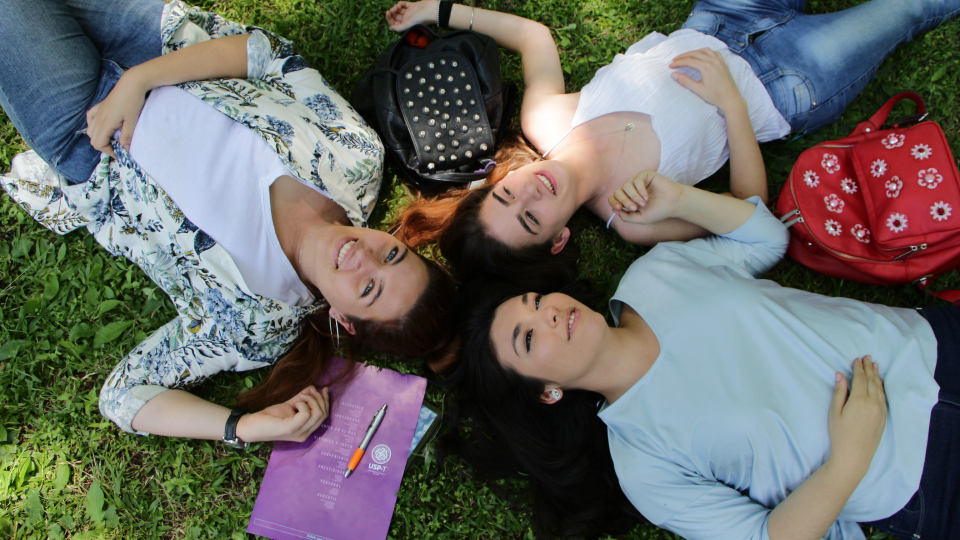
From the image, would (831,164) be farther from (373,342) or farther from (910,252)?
(373,342)

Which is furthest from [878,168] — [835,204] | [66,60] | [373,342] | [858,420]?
[66,60]

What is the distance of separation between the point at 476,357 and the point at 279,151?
1.46 m

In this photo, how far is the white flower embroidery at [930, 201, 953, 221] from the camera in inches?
96.9

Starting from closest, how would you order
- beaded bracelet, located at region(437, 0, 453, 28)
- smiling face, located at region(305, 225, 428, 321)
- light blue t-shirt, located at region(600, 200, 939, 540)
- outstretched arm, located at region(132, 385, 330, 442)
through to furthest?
light blue t-shirt, located at region(600, 200, 939, 540), smiling face, located at region(305, 225, 428, 321), outstretched arm, located at region(132, 385, 330, 442), beaded bracelet, located at region(437, 0, 453, 28)

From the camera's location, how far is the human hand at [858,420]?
2.18 metres

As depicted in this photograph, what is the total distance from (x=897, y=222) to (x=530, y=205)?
1812 millimetres

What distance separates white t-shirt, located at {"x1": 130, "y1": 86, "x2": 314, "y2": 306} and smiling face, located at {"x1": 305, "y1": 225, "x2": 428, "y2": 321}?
0.35m

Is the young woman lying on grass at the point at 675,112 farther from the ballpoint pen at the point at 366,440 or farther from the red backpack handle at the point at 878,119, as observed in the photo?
the ballpoint pen at the point at 366,440

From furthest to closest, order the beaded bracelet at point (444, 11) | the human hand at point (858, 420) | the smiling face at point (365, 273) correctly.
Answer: the beaded bracelet at point (444, 11), the smiling face at point (365, 273), the human hand at point (858, 420)

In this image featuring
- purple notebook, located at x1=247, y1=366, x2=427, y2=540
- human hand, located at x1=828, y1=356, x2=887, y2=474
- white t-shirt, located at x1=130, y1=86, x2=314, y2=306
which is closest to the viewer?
human hand, located at x1=828, y1=356, x2=887, y2=474

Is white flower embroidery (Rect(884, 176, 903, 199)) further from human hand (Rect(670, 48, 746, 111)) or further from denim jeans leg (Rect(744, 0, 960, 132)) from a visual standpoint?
human hand (Rect(670, 48, 746, 111))

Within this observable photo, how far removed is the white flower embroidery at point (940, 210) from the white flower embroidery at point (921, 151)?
9.7 inches

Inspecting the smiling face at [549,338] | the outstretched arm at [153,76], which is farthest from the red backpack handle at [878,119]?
the outstretched arm at [153,76]

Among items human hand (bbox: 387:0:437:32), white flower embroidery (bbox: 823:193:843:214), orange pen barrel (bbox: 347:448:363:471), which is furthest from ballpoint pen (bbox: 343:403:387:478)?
white flower embroidery (bbox: 823:193:843:214)
